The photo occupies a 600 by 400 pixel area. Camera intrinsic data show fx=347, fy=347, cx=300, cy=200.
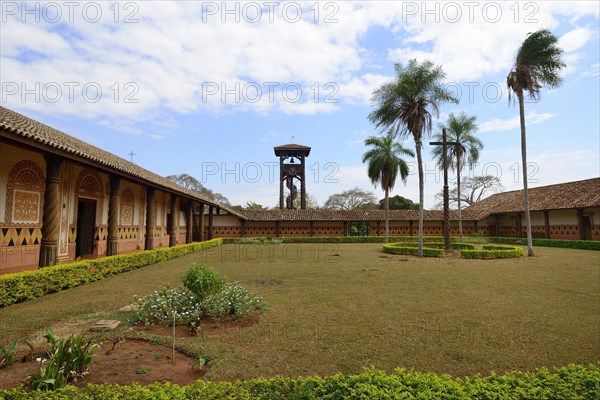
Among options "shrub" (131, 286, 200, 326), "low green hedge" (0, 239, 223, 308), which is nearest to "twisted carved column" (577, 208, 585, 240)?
"low green hedge" (0, 239, 223, 308)

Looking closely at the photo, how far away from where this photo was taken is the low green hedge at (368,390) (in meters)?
2.52

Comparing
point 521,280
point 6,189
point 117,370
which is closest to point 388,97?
point 521,280

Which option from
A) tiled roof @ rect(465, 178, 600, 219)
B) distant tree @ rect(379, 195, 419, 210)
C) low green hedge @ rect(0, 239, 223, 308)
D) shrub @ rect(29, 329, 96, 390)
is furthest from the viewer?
distant tree @ rect(379, 195, 419, 210)

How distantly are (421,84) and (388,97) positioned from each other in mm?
1750

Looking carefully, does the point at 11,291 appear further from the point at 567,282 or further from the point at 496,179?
the point at 496,179

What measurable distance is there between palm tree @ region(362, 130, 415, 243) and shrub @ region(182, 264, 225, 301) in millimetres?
23620

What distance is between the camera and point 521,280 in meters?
9.79

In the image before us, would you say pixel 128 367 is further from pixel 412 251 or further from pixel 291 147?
pixel 291 147

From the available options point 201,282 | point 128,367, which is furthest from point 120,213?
point 128,367

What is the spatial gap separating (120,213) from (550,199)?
31.4 metres

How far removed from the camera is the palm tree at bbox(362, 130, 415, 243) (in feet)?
92.0

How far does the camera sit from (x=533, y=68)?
1717cm

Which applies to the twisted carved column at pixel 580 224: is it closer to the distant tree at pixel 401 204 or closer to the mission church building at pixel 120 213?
the mission church building at pixel 120 213

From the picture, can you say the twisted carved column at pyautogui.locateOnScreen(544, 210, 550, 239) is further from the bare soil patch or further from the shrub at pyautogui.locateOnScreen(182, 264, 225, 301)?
the bare soil patch
